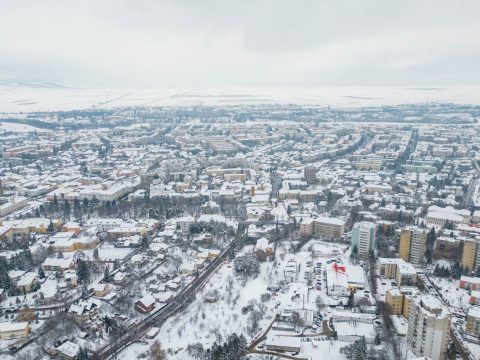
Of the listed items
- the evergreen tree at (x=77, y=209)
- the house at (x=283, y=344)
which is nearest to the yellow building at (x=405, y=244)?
the house at (x=283, y=344)

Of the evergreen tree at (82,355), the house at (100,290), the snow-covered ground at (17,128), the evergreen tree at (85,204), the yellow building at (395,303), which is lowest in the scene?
the evergreen tree at (82,355)

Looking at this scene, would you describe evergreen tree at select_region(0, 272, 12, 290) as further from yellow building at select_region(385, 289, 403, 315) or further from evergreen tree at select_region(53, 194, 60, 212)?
yellow building at select_region(385, 289, 403, 315)

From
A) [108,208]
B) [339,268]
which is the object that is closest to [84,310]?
[339,268]

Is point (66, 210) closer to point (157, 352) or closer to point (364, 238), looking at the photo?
point (157, 352)

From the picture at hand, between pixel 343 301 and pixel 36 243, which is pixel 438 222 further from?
pixel 36 243

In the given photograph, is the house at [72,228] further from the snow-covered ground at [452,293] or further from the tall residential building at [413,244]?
the snow-covered ground at [452,293]

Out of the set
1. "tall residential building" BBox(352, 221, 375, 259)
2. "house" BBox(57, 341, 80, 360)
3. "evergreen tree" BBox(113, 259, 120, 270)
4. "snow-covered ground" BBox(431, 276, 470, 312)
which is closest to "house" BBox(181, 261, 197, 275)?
"evergreen tree" BBox(113, 259, 120, 270)

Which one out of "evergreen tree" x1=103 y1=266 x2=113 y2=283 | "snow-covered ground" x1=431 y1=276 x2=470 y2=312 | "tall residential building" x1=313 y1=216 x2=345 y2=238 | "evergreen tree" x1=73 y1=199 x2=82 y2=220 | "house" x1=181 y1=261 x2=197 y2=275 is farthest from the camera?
"evergreen tree" x1=73 y1=199 x2=82 y2=220
